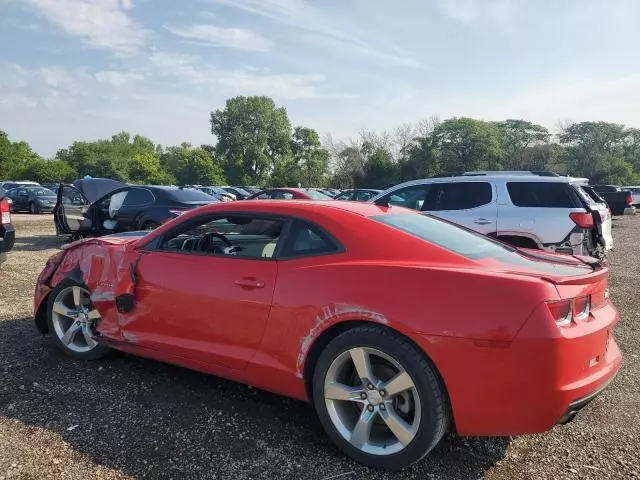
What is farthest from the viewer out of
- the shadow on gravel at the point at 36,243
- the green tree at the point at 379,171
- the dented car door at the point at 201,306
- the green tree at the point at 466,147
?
the green tree at the point at 466,147

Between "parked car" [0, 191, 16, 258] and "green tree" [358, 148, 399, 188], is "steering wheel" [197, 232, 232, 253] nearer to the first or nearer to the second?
"parked car" [0, 191, 16, 258]

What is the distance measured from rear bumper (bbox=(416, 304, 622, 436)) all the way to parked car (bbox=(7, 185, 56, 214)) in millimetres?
26069

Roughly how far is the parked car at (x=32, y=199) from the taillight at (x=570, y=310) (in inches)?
→ 1034

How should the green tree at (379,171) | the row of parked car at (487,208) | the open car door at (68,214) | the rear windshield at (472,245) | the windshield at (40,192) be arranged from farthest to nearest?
the green tree at (379,171) < the windshield at (40,192) < the open car door at (68,214) < the row of parked car at (487,208) < the rear windshield at (472,245)

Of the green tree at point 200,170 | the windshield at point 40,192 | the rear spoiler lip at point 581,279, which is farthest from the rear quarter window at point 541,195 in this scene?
the green tree at point 200,170

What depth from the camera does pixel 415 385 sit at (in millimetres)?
2652

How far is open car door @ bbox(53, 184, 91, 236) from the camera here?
401 inches

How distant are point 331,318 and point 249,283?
0.64 metres

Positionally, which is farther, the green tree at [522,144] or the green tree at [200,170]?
the green tree at [200,170]

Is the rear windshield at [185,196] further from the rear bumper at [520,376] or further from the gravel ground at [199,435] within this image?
the rear bumper at [520,376]

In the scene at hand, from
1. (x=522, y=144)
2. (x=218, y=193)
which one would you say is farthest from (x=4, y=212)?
(x=522, y=144)

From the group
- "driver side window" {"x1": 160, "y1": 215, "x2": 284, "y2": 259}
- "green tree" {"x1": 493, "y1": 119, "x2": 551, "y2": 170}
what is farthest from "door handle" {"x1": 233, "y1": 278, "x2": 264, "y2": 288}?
"green tree" {"x1": 493, "y1": 119, "x2": 551, "y2": 170}

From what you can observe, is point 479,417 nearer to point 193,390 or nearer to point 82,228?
point 193,390

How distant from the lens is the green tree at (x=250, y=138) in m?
78.2
